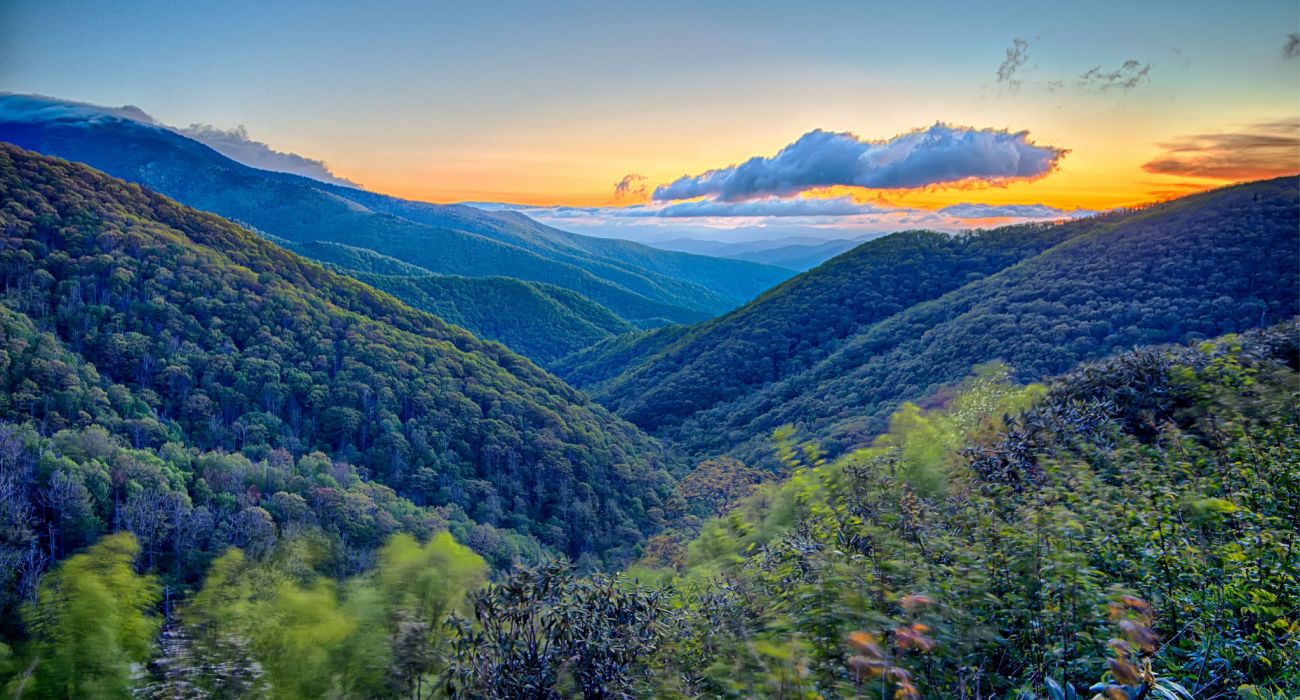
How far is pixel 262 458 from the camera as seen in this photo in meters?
39.0

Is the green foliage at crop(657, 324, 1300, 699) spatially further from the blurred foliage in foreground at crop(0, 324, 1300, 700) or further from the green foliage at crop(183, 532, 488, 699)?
the green foliage at crop(183, 532, 488, 699)

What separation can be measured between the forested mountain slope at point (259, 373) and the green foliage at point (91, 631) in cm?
3310

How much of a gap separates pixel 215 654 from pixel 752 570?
17.0 ft

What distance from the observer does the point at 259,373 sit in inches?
1813

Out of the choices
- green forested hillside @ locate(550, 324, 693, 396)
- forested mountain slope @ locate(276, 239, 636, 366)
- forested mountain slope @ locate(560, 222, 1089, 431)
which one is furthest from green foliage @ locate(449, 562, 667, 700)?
forested mountain slope @ locate(276, 239, 636, 366)

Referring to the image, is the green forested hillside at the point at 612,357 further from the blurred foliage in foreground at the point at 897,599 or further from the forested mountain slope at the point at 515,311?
the blurred foliage in foreground at the point at 897,599

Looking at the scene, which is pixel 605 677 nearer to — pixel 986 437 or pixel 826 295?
pixel 986 437

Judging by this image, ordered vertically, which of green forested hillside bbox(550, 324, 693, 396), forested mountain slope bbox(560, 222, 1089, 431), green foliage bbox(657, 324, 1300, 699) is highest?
green foliage bbox(657, 324, 1300, 699)

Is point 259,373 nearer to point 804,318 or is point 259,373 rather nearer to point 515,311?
point 804,318

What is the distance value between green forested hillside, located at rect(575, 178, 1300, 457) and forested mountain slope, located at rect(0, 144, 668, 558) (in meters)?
16.8

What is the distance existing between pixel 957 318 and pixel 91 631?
235ft

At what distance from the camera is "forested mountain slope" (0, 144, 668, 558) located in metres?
40.5

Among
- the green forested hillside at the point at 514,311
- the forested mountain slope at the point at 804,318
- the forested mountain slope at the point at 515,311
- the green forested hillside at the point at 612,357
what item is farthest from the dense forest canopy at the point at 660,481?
the forested mountain slope at the point at 515,311

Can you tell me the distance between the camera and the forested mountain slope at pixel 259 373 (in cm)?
4047
